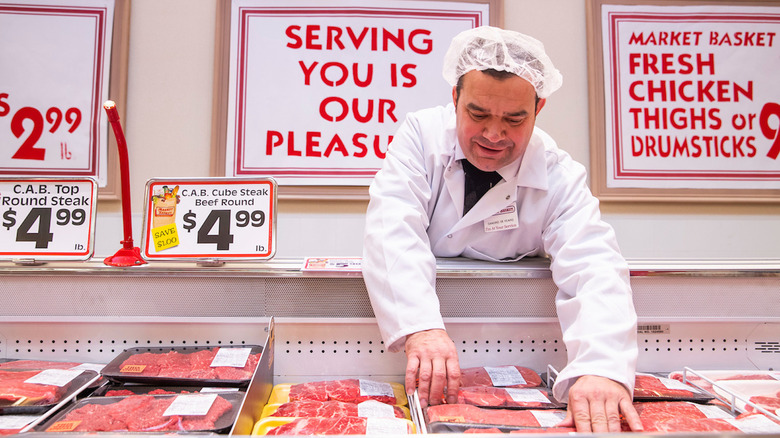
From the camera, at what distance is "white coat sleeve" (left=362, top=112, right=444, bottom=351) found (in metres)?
1.23

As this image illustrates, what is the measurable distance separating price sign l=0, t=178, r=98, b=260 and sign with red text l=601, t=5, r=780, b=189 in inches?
108

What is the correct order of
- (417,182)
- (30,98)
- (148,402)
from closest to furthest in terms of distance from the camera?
(148,402) → (417,182) → (30,98)

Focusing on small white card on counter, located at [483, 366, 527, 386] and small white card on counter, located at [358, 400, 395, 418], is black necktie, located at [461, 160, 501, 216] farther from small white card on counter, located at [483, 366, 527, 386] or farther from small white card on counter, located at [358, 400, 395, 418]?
small white card on counter, located at [358, 400, 395, 418]

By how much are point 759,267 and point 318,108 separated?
2279mm

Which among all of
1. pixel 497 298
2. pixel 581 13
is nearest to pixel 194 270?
pixel 497 298

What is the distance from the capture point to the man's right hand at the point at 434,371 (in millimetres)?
1116

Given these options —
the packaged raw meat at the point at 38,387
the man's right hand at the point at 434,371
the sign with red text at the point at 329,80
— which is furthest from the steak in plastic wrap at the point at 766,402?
the sign with red text at the point at 329,80

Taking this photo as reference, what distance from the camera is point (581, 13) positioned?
3057 millimetres

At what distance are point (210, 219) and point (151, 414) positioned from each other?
0.56 meters

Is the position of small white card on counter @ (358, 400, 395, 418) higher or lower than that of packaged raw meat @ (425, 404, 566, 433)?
lower

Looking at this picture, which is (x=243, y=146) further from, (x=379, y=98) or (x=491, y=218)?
(x=491, y=218)

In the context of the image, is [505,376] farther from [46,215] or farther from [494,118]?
[46,215]

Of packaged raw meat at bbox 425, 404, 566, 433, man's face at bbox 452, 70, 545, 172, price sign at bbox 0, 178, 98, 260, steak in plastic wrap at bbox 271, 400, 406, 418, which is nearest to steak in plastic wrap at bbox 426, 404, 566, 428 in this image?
packaged raw meat at bbox 425, 404, 566, 433

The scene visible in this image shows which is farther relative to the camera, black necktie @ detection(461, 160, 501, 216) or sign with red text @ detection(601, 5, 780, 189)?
sign with red text @ detection(601, 5, 780, 189)
